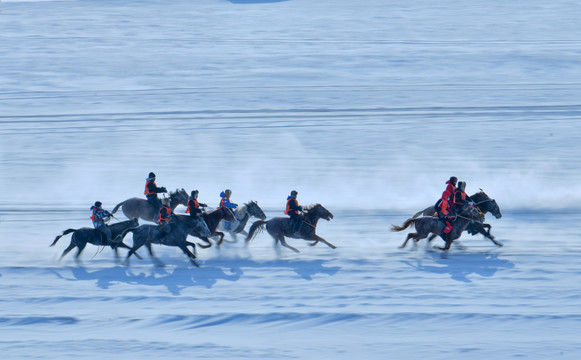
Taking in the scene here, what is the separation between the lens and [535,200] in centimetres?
1702

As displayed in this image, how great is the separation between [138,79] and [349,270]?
745 inches

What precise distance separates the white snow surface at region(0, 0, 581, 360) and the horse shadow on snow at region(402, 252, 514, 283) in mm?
53

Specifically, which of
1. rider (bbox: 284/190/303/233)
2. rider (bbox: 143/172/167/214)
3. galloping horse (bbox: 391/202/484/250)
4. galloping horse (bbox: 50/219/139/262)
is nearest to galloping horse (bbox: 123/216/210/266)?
galloping horse (bbox: 50/219/139/262)

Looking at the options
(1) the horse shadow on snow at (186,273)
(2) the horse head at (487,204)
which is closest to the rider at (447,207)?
(2) the horse head at (487,204)

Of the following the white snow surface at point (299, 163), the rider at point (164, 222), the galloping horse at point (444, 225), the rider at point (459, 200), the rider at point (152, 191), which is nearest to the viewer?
the white snow surface at point (299, 163)

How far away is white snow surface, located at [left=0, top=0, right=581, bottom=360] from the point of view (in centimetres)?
1051

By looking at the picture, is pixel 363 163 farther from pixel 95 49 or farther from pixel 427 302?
pixel 95 49

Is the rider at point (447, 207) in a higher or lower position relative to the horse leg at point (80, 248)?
higher

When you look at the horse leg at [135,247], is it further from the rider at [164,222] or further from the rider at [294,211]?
the rider at [294,211]

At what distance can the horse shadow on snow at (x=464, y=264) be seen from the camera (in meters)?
12.3

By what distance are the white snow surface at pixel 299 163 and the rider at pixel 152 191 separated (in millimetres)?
1669

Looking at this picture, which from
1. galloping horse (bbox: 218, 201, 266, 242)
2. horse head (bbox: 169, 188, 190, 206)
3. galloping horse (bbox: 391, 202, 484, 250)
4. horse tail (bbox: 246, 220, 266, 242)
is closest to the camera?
galloping horse (bbox: 391, 202, 484, 250)

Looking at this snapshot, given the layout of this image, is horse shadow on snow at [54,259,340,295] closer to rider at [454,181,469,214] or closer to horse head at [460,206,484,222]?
rider at [454,181,469,214]

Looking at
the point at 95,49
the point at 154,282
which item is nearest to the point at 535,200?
the point at 154,282
